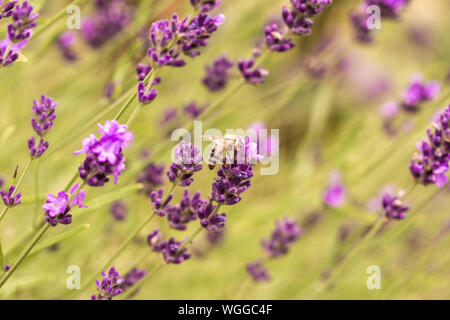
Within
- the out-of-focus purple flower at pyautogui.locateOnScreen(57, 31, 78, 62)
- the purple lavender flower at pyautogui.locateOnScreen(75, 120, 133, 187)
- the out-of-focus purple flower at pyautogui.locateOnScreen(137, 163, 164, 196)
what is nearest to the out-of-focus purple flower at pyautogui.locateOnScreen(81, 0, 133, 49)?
the out-of-focus purple flower at pyautogui.locateOnScreen(57, 31, 78, 62)

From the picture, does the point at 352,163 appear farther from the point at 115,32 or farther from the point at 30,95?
the point at 30,95

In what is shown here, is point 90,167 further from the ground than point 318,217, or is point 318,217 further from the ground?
point 318,217

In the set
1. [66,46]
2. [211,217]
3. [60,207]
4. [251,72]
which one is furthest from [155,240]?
[66,46]

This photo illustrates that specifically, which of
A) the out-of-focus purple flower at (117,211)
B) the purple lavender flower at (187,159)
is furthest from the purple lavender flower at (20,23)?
the out-of-focus purple flower at (117,211)

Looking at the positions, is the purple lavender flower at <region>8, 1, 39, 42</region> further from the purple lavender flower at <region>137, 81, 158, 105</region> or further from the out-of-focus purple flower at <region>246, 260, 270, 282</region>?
the out-of-focus purple flower at <region>246, 260, 270, 282</region>

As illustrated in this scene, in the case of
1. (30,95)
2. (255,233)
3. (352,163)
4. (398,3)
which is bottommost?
(255,233)

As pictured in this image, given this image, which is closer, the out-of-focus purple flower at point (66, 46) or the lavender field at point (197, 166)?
the lavender field at point (197, 166)

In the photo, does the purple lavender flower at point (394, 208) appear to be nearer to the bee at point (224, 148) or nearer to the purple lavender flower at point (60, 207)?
the bee at point (224, 148)
